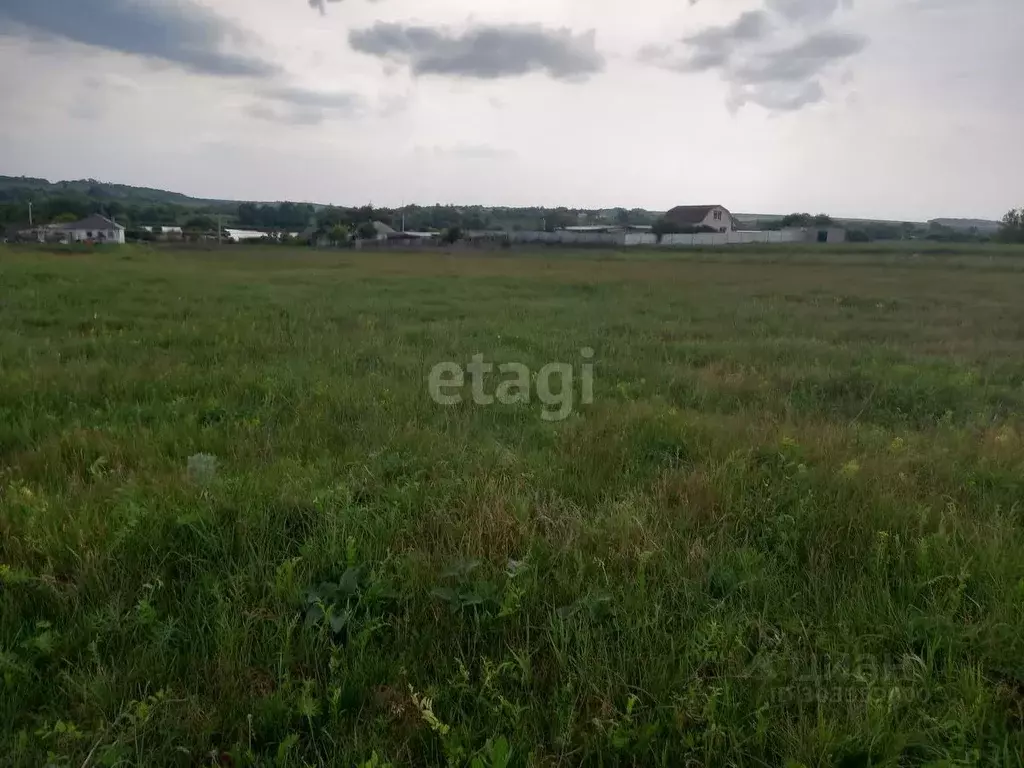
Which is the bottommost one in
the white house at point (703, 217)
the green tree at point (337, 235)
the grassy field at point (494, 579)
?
the grassy field at point (494, 579)

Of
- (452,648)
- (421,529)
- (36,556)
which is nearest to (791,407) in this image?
(421,529)

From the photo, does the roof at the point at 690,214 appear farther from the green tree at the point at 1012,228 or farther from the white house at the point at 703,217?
the green tree at the point at 1012,228

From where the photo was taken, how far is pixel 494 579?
2.82m

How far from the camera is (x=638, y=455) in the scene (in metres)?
4.52

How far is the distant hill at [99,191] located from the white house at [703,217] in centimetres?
9756

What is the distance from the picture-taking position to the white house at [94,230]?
64188mm

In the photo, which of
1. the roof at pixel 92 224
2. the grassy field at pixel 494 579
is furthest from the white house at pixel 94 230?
the grassy field at pixel 494 579

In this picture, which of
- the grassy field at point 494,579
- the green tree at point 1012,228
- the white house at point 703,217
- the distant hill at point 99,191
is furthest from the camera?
the distant hill at point 99,191

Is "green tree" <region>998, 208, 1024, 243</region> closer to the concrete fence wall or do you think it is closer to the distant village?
the distant village

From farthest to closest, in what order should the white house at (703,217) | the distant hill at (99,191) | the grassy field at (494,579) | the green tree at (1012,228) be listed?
the distant hill at (99,191), the white house at (703,217), the green tree at (1012,228), the grassy field at (494,579)

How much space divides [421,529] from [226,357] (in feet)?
18.5

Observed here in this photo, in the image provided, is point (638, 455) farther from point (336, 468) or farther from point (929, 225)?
point (929, 225)

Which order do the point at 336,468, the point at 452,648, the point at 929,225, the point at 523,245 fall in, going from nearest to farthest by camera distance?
the point at 452,648 < the point at 336,468 < the point at 523,245 < the point at 929,225

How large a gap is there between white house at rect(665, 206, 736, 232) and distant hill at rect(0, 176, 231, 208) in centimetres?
9756
